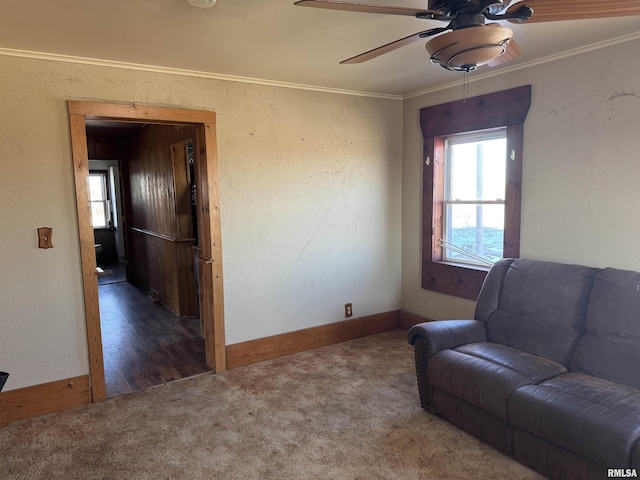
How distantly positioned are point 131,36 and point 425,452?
2844 millimetres

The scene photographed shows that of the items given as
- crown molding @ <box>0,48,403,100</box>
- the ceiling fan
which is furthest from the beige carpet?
crown molding @ <box>0,48,403,100</box>

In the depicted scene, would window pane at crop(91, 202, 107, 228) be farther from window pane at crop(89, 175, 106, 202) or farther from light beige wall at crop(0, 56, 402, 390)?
light beige wall at crop(0, 56, 402, 390)

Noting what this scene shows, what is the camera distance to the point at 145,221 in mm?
6305

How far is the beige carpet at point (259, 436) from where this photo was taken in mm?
2295

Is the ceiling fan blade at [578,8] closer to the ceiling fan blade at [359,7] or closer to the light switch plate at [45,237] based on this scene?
the ceiling fan blade at [359,7]

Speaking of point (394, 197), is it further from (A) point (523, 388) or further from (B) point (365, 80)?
(A) point (523, 388)

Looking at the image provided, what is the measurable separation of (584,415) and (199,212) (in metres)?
2.90

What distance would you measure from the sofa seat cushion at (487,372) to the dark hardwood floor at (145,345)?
1.97 meters

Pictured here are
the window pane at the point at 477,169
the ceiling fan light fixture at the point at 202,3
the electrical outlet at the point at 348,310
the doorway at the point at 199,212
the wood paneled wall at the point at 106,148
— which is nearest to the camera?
the ceiling fan light fixture at the point at 202,3

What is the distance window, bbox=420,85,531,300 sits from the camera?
11.2ft

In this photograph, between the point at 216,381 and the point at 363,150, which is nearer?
the point at 216,381

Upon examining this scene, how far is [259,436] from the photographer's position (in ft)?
8.61

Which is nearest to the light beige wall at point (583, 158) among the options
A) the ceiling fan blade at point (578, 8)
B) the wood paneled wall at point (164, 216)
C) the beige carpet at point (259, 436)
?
the ceiling fan blade at point (578, 8)

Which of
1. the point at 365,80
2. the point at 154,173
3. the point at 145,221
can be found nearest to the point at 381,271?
the point at 365,80
